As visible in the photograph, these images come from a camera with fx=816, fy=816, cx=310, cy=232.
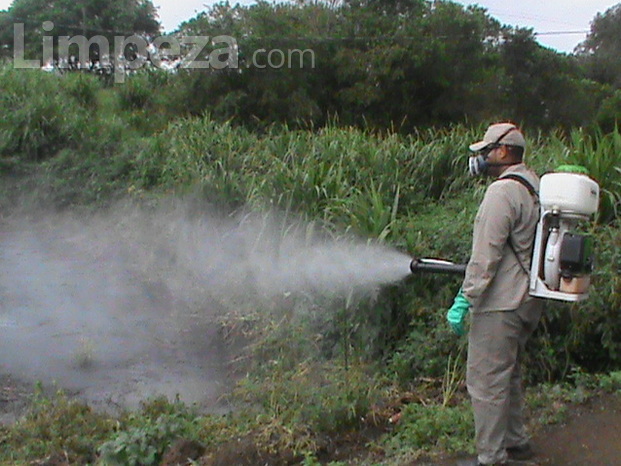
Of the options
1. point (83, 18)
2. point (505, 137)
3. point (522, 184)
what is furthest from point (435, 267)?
point (83, 18)

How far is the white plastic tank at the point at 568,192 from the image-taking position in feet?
13.1

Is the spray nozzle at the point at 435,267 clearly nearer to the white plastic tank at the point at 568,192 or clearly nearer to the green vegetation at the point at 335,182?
the white plastic tank at the point at 568,192

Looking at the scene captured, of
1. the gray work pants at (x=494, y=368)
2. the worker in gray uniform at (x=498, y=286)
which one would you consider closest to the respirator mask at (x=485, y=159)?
the worker in gray uniform at (x=498, y=286)

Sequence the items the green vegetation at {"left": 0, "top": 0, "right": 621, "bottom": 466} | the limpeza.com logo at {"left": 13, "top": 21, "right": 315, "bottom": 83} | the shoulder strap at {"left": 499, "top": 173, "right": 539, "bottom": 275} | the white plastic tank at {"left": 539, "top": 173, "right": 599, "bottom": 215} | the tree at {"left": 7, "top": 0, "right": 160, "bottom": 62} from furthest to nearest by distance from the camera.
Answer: the tree at {"left": 7, "top": 0, "right": 160, "bottom": 62}
the limpeza.com logo at {"left": 13, "top": 21, "right": 315, "bottom": 83}
the green vegetation at {"left": 0, "top": 0, "right": 621, "bottom": 466}
the shoulder strap at {"left": 499, "top": 173, "right": 539, "bottom": 275}
the white plastic tank at {"left": 539, "top": 173, "right": 599, "bottom": 215}

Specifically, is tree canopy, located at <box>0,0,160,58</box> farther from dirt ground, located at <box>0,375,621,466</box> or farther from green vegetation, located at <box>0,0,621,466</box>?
dirt ground, located at <box>0,375,621,466</box>

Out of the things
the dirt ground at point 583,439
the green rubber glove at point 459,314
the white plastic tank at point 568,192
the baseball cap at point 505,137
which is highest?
the baseball cap at point 505,137

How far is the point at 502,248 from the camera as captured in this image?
4105mm

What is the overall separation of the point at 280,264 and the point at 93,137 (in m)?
9.03

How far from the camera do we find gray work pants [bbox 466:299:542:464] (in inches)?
166

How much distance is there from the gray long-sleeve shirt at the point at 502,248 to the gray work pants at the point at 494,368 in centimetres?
9

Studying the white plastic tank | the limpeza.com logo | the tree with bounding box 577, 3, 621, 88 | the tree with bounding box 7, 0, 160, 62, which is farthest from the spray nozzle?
the tree with bounding box 7, 0, 160, 62

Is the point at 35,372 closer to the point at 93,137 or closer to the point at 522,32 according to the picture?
the point at 93,137

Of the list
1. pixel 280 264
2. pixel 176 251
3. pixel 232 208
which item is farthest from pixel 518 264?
pixel 176 251

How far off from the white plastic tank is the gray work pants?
0.53 metres
